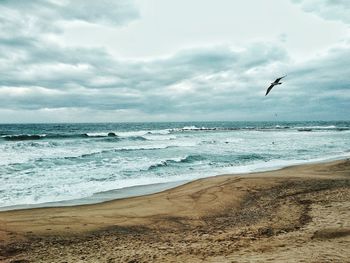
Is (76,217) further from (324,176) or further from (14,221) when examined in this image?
(324,176)

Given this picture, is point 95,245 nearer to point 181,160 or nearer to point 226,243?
point 226,243

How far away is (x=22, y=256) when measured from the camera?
A: 23.2 ft

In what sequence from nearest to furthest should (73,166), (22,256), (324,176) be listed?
1. (22,256)
2. (324,176)
3. (73,166)

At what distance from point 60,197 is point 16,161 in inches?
374

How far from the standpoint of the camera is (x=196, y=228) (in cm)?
899

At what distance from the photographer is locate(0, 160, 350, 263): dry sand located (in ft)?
22.2

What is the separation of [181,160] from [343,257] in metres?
18.5

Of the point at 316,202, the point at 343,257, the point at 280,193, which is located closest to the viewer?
the point at 343,257

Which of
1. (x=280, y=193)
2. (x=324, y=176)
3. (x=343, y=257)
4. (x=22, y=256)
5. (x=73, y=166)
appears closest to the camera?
(x=343, y=257)

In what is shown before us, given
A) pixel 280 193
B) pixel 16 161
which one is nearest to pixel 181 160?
pixel 16 161

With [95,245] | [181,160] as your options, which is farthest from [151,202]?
[181,160]

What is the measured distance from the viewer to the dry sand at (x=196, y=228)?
22.2ft

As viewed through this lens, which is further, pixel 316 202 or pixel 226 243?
pixel 316 202

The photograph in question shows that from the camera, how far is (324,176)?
1605 cm
